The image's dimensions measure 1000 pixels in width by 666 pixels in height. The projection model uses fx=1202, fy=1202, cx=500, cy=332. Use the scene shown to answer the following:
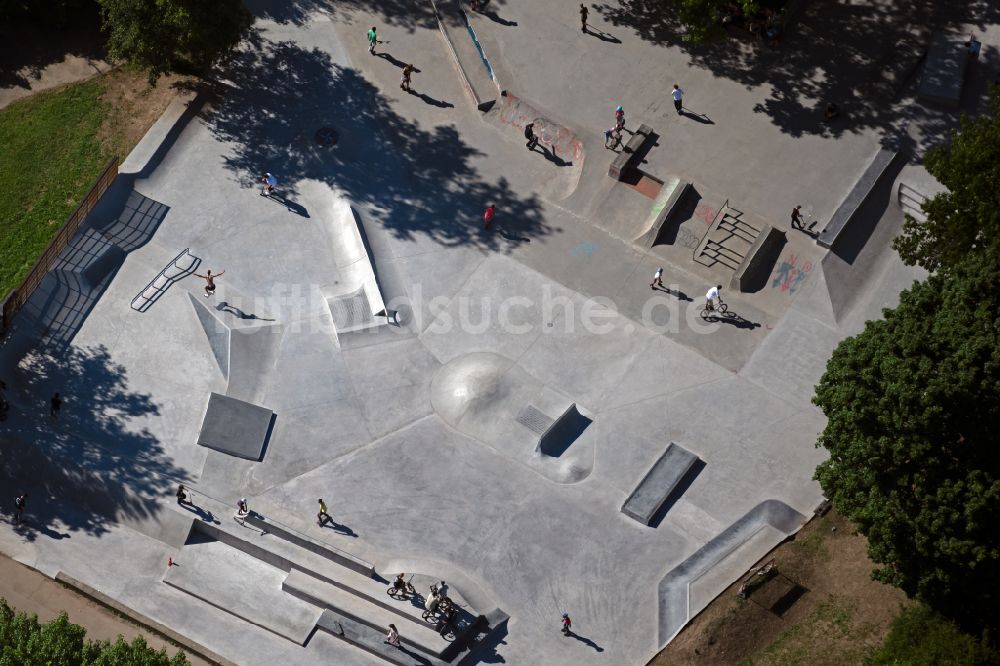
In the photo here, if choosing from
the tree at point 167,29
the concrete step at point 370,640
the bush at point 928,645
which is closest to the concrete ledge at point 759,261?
the bush at point 928,645

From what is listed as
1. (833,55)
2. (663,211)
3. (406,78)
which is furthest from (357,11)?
(833,55)

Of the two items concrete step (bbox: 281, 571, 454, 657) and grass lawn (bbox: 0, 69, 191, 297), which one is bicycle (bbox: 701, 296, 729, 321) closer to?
concrete step (bbox: 281, 571, 454, 657)

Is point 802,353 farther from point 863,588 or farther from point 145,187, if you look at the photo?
point 145,187

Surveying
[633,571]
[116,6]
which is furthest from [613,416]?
[116,6]

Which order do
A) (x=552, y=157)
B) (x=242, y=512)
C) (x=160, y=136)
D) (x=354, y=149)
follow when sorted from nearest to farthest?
(x=242, y=512) → (x=552, y=157) → (x=160, y=136) → (x=354, y=149)

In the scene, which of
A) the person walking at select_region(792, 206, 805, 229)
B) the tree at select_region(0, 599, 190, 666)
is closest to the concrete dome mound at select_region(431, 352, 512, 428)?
the person walking at select_region(792, 206, 805, 229)

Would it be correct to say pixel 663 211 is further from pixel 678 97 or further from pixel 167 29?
pixel 167 29

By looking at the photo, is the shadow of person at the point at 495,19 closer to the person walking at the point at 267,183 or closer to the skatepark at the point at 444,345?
the skatepark at the point at 444,345
